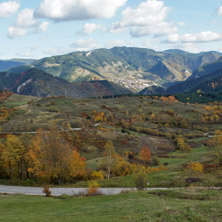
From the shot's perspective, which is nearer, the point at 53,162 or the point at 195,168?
the point at 195,168

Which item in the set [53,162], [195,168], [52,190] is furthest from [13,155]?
[195,168]

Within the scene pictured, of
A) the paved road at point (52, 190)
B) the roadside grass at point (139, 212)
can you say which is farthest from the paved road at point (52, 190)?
the roadside grass at point (139, 212)

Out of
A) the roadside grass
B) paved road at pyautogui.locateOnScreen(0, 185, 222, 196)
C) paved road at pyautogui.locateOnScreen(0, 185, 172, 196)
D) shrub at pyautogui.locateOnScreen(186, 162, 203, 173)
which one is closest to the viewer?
the roadside grass

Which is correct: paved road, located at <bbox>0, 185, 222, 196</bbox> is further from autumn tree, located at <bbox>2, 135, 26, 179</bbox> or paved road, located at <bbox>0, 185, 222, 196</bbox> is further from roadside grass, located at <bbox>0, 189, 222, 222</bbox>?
roadside grass, located at <bbox>0, 189, 222, 222</bbox>

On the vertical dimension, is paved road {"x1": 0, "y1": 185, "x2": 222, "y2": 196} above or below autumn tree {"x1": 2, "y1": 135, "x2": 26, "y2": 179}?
below

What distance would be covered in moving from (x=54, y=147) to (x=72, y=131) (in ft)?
216

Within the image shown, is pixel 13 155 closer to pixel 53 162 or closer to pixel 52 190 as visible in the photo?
pixel 53 162

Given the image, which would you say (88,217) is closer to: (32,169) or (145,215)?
(145,215)

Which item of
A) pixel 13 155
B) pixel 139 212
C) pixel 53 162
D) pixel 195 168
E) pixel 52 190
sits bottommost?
pixel 195 168

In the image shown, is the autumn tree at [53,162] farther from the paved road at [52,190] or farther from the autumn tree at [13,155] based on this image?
the paved road at [52,190]

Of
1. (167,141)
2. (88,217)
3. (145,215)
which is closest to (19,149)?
(88,217)

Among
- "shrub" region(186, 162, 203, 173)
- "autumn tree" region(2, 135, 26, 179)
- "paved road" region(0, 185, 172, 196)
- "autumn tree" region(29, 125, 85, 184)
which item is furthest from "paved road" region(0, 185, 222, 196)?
"shrub" region(186, 162, 203, 173)

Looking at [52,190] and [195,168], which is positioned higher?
[52,190]

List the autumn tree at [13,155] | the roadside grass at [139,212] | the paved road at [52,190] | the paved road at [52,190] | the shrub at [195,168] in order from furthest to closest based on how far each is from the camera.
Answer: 1. the autumn tree at [13,155]
2. the shrub at [195,168]
3. the paved road at [52,190]
4. the paved road at [52,190]
5. the roadside grass at [139,212]
